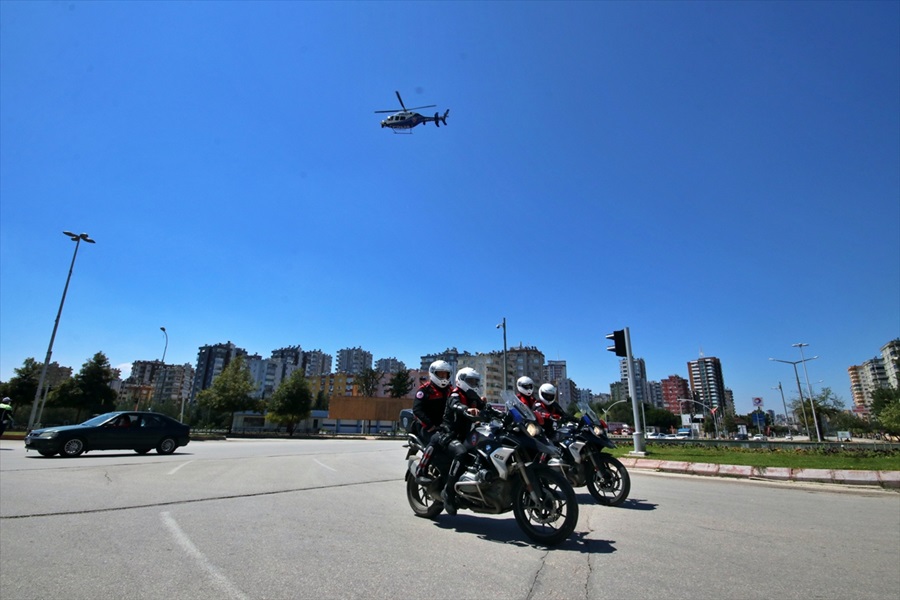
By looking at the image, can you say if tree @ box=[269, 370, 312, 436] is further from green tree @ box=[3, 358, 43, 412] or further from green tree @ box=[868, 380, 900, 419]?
green tree @ box=[868, 380, 900, 419]

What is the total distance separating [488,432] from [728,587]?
235 centimetres

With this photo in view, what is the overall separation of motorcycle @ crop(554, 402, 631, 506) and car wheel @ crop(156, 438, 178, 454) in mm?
14649

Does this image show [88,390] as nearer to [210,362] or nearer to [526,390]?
[526,390]

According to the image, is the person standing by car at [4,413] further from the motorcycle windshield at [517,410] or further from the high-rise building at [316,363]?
the high-rise building at [316,363]

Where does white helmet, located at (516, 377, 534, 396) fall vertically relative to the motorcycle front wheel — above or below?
above

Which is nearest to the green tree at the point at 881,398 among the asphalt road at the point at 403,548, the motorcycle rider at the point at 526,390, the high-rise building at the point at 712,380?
the asphalt road at the point at 403,548

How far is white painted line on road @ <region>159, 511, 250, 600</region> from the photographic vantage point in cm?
309

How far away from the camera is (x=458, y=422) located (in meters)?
5.27

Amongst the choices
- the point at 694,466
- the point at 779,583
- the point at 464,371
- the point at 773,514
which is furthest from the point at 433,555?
the point at 694,466

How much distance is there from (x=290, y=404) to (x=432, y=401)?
5265 centimetres

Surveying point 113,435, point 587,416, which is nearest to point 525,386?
point 587,416

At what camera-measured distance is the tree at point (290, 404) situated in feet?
176

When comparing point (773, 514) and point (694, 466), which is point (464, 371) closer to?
point (773, 514)

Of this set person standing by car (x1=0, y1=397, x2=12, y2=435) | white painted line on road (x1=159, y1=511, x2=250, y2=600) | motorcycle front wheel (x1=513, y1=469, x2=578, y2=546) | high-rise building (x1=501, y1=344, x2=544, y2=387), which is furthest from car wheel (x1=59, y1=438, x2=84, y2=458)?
high-rise building (x1=501, y1=344, x2=544, y2=387)
